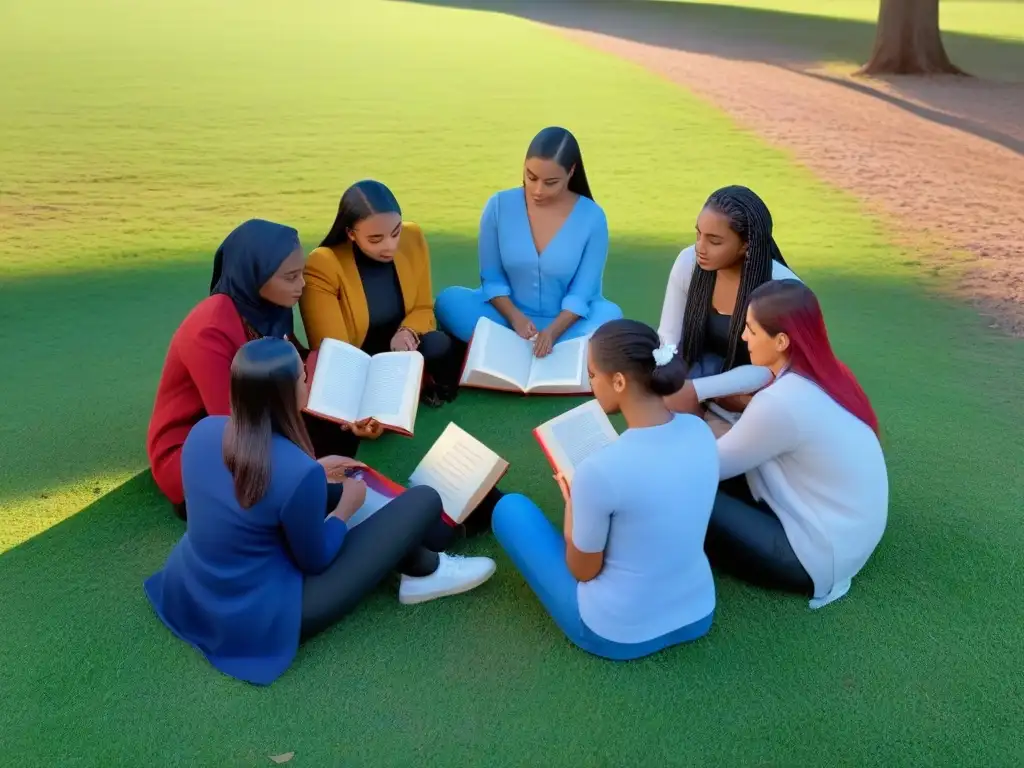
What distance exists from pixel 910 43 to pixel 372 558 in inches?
572

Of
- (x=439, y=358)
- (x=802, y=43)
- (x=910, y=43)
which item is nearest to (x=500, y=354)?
(x=439, y=358)

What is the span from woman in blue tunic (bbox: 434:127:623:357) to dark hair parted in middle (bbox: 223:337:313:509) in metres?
2.37

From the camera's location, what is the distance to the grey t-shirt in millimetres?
2910

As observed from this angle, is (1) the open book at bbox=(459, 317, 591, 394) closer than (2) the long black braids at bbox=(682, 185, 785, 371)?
No

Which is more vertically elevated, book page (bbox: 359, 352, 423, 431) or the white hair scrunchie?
the white hair scrunchie

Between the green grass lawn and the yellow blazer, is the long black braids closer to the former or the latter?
the green grass lawn

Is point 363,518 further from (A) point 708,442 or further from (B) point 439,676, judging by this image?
(A) point 708,442

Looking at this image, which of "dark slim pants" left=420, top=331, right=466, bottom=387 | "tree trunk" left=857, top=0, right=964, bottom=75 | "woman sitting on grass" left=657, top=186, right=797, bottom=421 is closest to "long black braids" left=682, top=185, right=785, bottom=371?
"woman sitting on grass" left=657, top=186, right=797, bottom=421

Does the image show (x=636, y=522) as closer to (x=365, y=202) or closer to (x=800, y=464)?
(x=800, y=464)

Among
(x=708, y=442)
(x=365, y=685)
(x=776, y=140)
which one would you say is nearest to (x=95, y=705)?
(x=365, y=685)

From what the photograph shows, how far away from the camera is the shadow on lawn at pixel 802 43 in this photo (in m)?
Result: 12.5

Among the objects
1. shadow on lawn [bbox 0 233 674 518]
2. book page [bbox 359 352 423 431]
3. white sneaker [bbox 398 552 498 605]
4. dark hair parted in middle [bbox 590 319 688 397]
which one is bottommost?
shadow on lawn [bbox 0 233 674 518]

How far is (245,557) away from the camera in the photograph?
10.0ft

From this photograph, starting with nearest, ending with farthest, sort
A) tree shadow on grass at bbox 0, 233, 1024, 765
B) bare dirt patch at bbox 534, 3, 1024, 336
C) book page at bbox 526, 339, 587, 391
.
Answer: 1. tree shadow on grass at bbox 0, 233, 1024, 765
2. book page at bbox 526, 339, 587, 391
3. bare dirt patch at bbox 534, 3, 1024, 336
